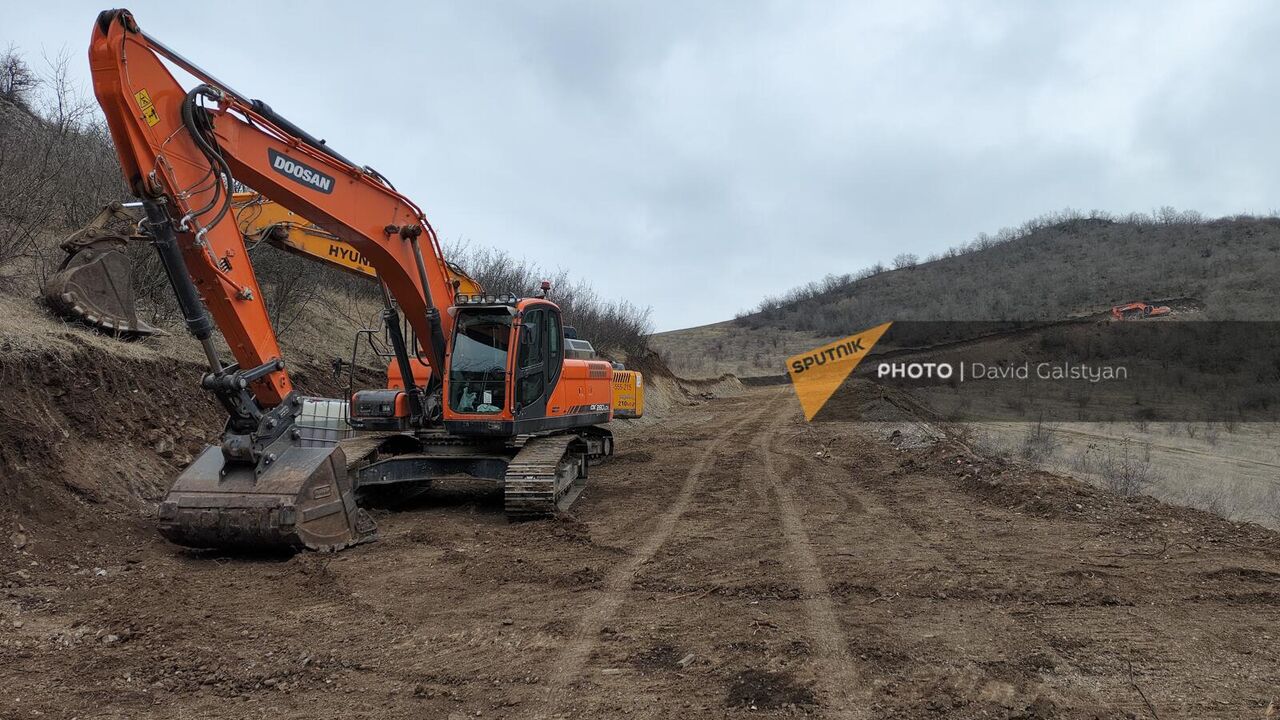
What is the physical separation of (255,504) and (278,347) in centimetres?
138

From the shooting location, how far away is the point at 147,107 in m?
5.66

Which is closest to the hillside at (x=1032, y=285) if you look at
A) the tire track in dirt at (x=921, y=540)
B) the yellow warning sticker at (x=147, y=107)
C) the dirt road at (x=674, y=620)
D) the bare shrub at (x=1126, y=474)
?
the bare shrub at (x=1126, y=474)

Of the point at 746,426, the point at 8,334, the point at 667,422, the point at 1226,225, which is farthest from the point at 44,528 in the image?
the point at 1226,225

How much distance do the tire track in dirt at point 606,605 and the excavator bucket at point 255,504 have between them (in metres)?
2.55

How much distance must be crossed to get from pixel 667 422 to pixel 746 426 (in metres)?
4.28

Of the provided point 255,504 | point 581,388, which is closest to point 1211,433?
point 581,388

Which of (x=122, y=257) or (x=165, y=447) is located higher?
(x=122, y=257)

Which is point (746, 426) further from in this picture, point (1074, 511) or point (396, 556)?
point (396, 556)

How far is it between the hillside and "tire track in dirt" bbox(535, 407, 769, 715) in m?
39.0

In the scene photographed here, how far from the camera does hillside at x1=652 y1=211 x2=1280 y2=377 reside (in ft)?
169

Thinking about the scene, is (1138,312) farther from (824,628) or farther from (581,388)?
(824,628)

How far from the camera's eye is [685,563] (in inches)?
264

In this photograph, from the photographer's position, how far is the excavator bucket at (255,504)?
6059mm

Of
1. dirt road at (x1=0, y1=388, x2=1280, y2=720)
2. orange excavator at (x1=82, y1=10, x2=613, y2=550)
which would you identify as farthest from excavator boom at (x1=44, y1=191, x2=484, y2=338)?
dirt road at (x1=0, y1=388, x2=1280, y2=720)
